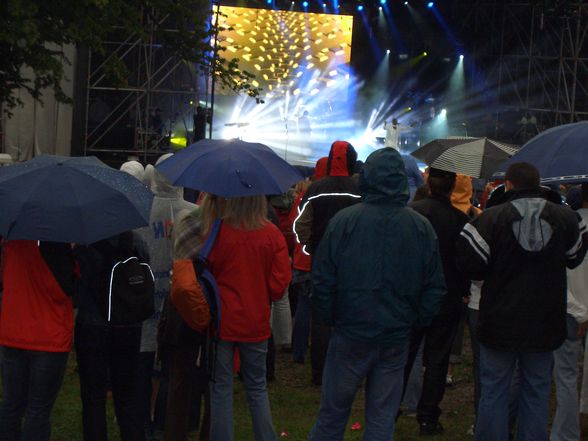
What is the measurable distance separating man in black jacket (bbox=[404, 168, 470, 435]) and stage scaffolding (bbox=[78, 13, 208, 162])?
14125 mm

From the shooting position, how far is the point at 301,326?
26.9 feet

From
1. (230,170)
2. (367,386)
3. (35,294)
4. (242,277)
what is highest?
(230,170)

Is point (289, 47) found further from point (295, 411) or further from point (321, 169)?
point (295, 411)

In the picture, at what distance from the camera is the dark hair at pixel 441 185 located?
6109 mm

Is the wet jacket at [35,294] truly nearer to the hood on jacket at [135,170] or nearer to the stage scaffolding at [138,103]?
the hood on jacket at [135,170]

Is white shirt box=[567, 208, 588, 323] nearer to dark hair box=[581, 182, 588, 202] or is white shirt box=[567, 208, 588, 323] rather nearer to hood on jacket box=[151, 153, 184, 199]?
dark hair box=[581, 182, 588, 202]

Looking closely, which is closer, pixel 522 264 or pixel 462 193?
pixel 522 264

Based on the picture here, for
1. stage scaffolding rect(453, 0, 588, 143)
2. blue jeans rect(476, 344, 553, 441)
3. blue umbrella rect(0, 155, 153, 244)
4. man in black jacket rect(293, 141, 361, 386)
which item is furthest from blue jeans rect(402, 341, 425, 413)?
stage scaffolding rect(453, 0, 588, 143)

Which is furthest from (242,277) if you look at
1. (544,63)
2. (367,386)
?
(544,63)

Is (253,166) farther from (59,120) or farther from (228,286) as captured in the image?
(59,120)

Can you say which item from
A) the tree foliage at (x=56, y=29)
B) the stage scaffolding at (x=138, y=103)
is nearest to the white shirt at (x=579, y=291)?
the tree foliage at (x=56, y=29)

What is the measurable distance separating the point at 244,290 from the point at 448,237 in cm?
175

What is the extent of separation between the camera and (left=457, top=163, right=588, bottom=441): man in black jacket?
15.7ft

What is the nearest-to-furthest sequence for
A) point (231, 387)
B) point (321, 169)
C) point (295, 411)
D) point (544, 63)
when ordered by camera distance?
point (231, 387)
point (295, 411)
point (321, 169)
point (544, 63)
